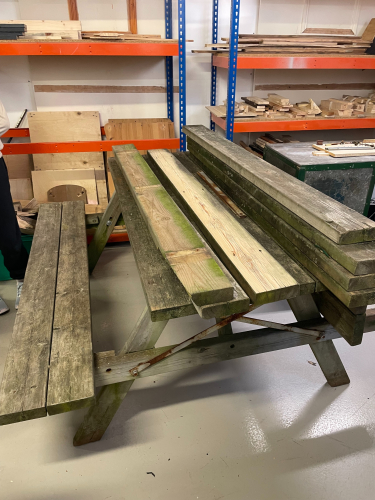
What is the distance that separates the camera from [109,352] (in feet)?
4.97

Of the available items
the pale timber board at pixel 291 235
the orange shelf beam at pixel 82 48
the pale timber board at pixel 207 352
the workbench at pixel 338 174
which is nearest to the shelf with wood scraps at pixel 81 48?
the orange shelf beam at pixel 82 48

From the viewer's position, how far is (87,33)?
3.16 m

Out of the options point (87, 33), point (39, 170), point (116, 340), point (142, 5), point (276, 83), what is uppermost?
→ point (142, 5)

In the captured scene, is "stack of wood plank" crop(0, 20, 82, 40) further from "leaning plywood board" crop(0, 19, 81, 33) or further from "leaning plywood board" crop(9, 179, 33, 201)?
"leaning plywood board" crop(9, 179, 33, 201)

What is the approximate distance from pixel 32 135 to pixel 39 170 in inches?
13.2

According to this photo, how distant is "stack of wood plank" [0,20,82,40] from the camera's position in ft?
9.66

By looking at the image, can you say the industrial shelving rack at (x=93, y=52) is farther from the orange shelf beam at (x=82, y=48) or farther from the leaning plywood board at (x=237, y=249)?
the leaning plywood board at (x=237, y=249)

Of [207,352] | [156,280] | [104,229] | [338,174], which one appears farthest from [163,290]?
[338,174]

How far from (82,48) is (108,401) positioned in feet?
8.45

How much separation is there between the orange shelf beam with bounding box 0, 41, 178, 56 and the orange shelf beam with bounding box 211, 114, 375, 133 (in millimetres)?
847

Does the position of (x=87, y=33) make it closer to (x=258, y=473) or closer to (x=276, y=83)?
(x=276, y=83)

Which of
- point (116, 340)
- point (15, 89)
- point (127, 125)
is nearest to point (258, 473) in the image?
point (116, 340)

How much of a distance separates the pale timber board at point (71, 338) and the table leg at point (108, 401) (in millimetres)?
190

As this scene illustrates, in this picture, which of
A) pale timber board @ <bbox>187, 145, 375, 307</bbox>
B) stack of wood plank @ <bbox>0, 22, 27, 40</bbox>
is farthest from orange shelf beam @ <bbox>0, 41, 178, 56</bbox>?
pale timber board @ <bbox>187, 145, 375, 307</bbox>
